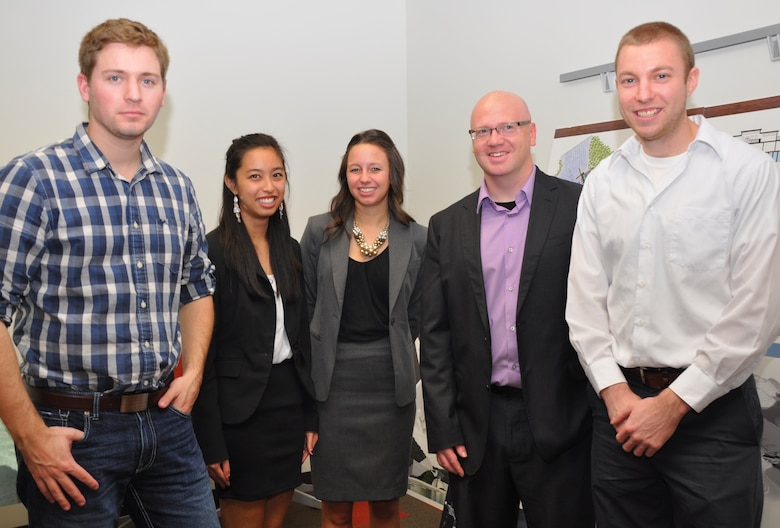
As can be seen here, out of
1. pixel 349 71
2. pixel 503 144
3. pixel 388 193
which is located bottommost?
pixel 388 193

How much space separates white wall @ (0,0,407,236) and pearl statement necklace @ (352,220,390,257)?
1.55m

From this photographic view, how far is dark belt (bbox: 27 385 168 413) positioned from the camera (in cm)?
165

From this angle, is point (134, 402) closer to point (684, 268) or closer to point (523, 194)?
point (523, 194)

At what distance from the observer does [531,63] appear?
364 cm

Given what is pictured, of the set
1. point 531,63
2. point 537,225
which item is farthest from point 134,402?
point 531,63

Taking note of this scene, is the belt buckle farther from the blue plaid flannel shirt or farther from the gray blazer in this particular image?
the gray blazer

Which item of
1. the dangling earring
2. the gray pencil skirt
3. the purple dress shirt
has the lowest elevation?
the gray pencil skirt

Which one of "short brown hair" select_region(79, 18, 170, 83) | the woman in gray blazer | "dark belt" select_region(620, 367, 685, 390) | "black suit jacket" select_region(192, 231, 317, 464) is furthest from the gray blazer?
"short brown hair" select_region(79, 18, 170, 83)

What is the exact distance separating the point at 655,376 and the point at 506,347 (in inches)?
17.5

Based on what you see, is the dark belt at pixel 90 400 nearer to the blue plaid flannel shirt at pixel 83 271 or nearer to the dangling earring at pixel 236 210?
the blue plaid flannel shirt at pixel 83 271

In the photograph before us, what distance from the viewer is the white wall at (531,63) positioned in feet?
8.94

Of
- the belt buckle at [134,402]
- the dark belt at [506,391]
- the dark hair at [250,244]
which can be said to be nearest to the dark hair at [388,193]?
the dark hair at [250,244]

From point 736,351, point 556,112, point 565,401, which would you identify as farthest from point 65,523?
point 556,112

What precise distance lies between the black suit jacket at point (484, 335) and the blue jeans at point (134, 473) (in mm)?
747
